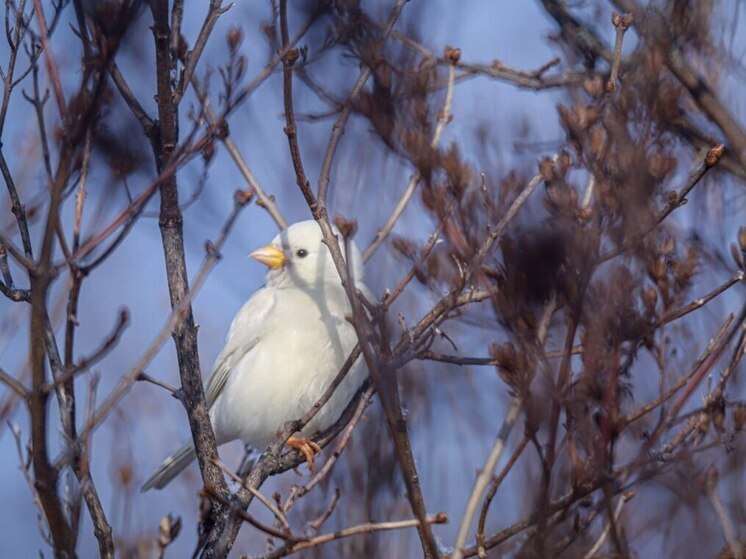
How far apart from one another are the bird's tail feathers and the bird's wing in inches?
11.6

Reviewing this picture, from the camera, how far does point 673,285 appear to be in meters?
2.77

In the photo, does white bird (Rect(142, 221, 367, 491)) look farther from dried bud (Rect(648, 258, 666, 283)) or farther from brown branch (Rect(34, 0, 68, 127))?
brown branch (Rect(34, 0, 68, 127))

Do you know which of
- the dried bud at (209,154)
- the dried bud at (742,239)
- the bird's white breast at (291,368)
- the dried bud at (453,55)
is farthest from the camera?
the bird's white breast at (291,368)

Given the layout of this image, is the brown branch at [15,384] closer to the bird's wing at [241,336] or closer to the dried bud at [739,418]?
the dried bud at [739,418]

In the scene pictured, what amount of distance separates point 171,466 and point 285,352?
3.60 ft

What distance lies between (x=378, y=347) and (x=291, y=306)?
8.65ft

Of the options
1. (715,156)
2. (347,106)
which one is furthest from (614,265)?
(347,106)

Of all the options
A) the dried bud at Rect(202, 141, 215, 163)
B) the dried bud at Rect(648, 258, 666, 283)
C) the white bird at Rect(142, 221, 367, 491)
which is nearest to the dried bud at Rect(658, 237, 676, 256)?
the dried bud at Rect(648, 258, 666, 283)

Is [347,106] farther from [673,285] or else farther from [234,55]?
[673,285]

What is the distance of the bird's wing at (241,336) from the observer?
5.60 metres

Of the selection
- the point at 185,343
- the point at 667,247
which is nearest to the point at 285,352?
the point at 185,343

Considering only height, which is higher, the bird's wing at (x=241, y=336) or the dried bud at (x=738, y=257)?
the bird's wing at (x=241, y=336)

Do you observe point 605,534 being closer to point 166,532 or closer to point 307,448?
point 166,532

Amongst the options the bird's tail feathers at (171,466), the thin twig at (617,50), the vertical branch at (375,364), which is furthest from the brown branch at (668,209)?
the bird's tail feathers at (171,466)
